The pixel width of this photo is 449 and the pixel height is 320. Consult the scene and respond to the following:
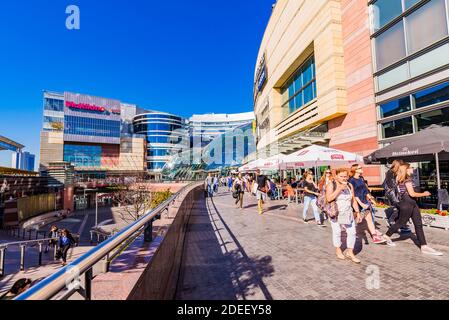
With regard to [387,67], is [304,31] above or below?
above

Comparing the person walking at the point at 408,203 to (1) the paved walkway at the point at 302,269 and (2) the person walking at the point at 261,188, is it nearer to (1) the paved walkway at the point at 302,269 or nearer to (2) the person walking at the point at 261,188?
(1) the paved walkway at the point at 302,269

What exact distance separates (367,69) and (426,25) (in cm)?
350

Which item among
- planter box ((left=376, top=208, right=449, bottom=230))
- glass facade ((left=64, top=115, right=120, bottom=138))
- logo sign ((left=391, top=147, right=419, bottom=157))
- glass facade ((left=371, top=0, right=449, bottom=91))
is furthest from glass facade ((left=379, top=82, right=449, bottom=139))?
glass facade ((left=64, top=115, right=120, bottom=138))

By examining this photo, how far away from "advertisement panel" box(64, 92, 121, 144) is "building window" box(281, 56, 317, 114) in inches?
3054

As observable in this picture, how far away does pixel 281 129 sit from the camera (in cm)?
2647

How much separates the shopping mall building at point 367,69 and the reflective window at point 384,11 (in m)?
0.05

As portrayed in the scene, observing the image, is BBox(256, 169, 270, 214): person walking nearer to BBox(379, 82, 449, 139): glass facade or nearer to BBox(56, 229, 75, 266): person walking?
BBox(379, 82, 449, 139): glass facade

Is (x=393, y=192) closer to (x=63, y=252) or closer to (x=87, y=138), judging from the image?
(x=63, y=252)

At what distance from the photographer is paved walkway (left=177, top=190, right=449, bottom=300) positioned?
3258mm

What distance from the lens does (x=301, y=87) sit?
22.5 metres

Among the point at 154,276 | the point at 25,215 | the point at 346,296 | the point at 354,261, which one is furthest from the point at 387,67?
the point at 25,215

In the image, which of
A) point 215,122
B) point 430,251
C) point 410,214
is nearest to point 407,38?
point 410,214
